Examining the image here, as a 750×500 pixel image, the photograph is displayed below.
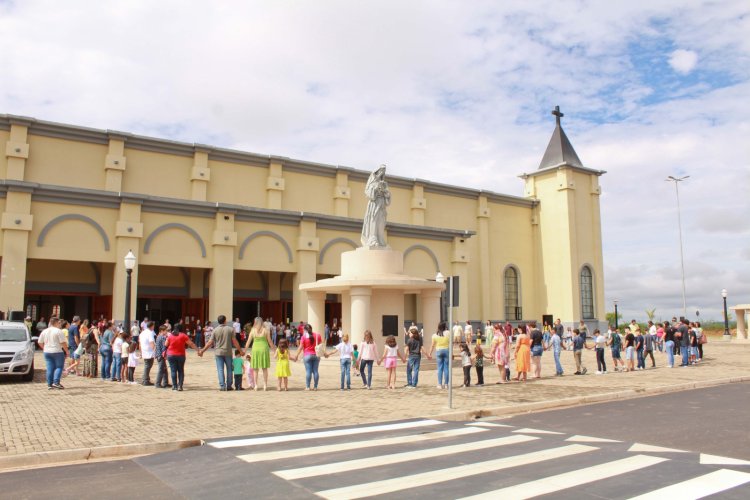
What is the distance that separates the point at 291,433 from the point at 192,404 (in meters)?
3.61

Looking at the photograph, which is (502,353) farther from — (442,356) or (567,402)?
(567,402)

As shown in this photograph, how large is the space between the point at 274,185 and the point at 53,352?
22.4 meters

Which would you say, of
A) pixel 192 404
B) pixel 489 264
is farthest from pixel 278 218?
pixel 192 404

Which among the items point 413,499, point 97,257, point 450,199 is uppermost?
point 450,199

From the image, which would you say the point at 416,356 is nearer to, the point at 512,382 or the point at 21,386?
the point at 512,382

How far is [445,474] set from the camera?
6.81m

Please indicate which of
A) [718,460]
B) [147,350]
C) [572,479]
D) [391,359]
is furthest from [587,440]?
[147,350]

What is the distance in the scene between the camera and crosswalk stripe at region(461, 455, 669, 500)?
6041 millimetres

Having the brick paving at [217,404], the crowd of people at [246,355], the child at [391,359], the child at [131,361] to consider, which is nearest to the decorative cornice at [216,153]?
the crowd of people at [246,355]

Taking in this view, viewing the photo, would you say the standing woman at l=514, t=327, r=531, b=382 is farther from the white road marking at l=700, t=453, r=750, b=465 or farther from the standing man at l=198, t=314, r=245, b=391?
the white road marking at l=700, t=453, r=750, b=465

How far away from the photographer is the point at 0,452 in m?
7.90

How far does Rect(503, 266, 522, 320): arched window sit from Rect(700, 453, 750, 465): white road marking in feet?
118

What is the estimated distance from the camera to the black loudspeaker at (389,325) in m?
20.9

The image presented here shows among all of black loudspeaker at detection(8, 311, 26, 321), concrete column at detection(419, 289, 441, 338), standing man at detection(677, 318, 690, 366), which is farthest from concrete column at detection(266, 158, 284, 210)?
standing man at detection(677, 318, 690, 366)
